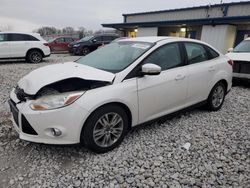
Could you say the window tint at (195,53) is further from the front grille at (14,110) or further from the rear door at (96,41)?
the rear door at (96,41)

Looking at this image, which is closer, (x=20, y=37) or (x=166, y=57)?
(x=166, y=57)

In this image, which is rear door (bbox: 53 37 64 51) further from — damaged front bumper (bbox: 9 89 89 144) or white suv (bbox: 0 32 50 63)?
damaged front bumper (bbox: 9 89 89 144)

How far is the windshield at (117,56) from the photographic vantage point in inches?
128

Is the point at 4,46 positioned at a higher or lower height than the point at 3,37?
lower

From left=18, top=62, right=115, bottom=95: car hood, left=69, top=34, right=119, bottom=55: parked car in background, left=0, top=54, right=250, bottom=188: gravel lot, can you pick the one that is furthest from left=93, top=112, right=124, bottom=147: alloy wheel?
left=69, top=34, right=119, bottom=55: parked car in background

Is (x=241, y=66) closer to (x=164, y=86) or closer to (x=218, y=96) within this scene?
(x=218, y=96)

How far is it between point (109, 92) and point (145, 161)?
102 centimetres

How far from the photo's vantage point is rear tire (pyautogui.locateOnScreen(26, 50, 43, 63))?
11.6 metres

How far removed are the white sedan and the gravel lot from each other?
1.04 feet

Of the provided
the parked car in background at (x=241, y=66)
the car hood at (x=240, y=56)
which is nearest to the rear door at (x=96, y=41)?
the car hood at (x=240, y=56)

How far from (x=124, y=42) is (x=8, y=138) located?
245 cm

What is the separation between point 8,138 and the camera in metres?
3.42

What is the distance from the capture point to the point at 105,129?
296 centimetres

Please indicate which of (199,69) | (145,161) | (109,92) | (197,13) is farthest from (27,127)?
(197,13)
